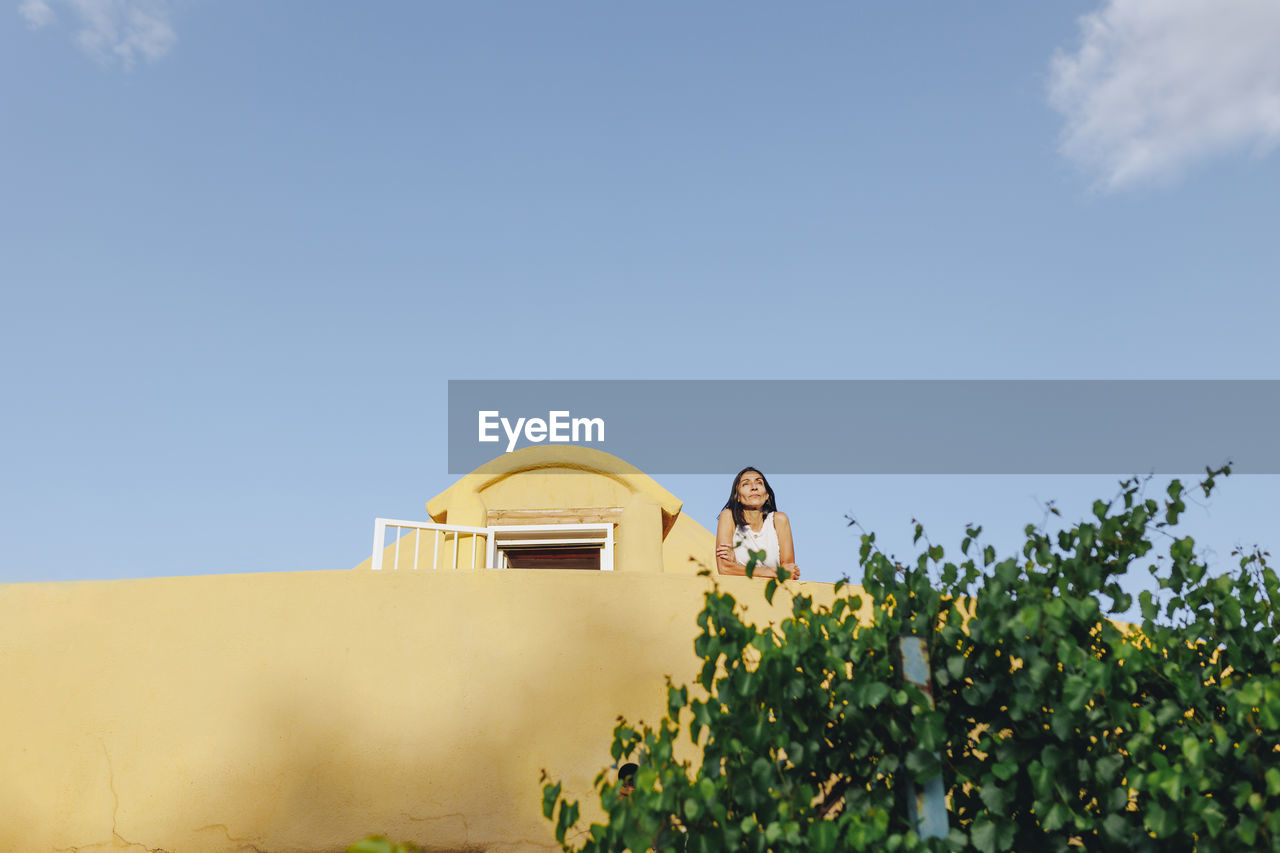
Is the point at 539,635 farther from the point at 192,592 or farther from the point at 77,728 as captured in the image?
the point at 77,728

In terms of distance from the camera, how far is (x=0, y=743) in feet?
15.9

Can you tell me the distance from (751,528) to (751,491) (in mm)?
308

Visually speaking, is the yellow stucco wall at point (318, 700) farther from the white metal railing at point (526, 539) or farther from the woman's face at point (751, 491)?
the white metal railing at point (526, 539)

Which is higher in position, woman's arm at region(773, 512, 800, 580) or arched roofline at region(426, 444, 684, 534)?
arched roofline at region(426, 444, 684, 534)

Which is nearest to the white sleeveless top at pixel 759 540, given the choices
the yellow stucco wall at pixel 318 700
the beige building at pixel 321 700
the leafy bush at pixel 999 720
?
the beige building at pixel 321 700

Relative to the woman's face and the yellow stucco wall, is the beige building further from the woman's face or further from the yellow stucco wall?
the woman's face

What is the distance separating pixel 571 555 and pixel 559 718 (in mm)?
6325

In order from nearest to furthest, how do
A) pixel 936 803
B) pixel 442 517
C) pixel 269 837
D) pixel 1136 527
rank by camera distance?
1. pixel 936 803
2. pixel 1136 527
3. pixel 269 837
4. pixel 442 517

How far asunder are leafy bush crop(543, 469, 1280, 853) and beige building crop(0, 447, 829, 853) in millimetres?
2172

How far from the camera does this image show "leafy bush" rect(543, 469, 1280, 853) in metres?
2.30

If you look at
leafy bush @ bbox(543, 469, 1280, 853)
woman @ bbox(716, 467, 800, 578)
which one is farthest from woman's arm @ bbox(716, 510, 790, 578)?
leafy bush @ bbox(543, 469, 1280, 853)

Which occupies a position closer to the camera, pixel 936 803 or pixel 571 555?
pixel 936 803

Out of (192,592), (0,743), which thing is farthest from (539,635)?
(0,743)

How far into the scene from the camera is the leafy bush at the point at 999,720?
2.30 m
